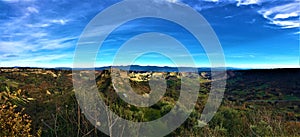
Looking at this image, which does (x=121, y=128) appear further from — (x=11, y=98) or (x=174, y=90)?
(x=174, y=90)

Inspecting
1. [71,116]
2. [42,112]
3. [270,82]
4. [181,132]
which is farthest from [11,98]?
[270,82]

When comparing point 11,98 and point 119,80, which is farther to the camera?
point 119,80

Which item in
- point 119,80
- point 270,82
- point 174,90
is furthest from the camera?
point 270,82

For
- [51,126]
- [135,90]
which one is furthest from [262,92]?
[51,126]

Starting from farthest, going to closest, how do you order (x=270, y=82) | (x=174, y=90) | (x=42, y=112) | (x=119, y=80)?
1. (x=270, y=82)
2. (x=174, y=90)
3. (x=119, y=80)
4. (x=42, y=112)

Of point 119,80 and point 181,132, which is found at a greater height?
point 119,80

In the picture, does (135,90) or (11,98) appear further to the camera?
(135,90)

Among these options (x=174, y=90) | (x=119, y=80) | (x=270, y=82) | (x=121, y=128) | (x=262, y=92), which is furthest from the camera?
(x=270, y=82)

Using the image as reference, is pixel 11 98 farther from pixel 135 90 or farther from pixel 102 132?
pixel 135 90

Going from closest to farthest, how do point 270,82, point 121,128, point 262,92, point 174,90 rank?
point 121,128, point 174,90, point 262,92, point 270,82
